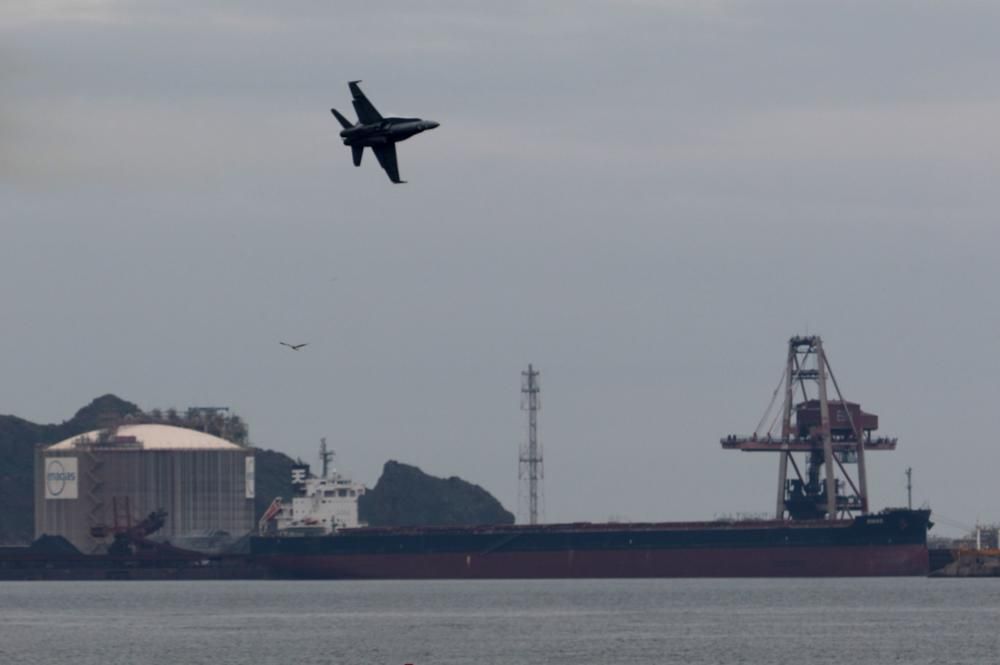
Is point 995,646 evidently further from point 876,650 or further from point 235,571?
point 235,571

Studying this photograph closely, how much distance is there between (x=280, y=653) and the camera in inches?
3386

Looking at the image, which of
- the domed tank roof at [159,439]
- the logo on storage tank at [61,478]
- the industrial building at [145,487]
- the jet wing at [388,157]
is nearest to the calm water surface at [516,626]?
the jet wing at [388,157]

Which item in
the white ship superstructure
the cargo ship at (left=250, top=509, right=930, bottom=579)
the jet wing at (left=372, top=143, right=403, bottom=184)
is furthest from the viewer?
the white ship superstructure

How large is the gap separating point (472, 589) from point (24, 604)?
118 feet

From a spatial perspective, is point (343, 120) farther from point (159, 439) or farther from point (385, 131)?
point (159, 439)

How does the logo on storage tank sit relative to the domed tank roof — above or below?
below

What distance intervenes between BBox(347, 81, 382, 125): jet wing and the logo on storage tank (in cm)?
13772

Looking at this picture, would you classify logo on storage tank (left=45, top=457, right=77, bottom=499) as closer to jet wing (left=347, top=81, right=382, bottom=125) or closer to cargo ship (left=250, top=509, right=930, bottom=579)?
cargo ship (left=250, top=509, right=930, bottom=579)

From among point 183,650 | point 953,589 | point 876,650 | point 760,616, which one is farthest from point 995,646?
point 953,589

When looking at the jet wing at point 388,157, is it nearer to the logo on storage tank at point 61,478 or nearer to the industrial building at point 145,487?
the industrial building at point 145,487

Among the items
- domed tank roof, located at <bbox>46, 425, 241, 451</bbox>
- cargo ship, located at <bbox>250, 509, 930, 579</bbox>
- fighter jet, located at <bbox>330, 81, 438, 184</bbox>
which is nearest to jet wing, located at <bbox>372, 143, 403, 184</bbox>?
fighter jet, located at <bbox>330, 81, 438, 184</bbox>

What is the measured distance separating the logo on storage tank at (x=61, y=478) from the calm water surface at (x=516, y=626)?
31.9m

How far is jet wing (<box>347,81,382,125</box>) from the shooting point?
2288 inches

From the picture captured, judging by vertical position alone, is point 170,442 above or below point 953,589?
above
